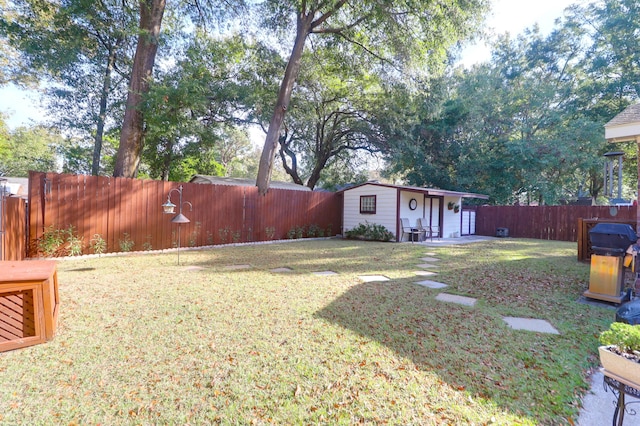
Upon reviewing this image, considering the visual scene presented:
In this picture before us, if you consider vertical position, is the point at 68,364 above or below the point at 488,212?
below

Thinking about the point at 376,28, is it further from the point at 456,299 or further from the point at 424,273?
the point at 456,299

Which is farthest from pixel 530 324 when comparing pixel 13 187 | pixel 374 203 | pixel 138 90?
pixel 13 187

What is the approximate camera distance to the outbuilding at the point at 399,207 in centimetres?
1041

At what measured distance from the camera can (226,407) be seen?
1.66 meters

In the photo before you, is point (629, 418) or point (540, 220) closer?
point (629, 418)

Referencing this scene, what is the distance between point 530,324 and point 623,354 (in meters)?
1.74

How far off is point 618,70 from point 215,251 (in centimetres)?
2173

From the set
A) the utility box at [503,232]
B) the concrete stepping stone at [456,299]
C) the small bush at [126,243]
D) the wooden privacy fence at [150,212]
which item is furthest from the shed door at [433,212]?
the small bush at [126,243]

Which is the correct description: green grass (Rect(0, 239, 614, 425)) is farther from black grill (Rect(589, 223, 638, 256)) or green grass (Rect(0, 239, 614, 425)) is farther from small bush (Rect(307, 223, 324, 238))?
small bush (Rect(307, 223, 324, 238))

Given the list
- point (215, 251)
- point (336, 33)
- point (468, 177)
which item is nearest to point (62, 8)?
point (215, 251)

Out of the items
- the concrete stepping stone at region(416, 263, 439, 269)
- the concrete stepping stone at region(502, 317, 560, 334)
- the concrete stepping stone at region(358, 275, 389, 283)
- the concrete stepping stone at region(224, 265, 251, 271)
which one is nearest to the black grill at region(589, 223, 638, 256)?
the concrete stepping stone at region(502, 317, 560, 334)

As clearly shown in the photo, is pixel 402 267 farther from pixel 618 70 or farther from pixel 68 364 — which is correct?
pixel 618 70

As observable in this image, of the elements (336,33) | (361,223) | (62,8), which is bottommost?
(361,223)

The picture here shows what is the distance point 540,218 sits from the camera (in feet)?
42.2
